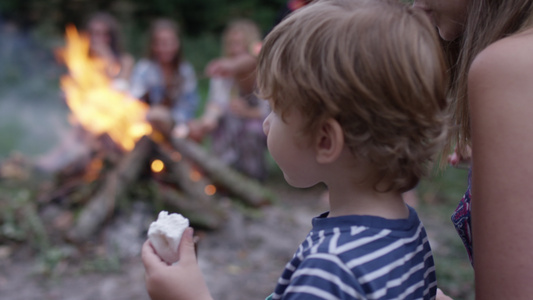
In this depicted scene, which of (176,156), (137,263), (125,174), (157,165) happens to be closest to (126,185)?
(125,174)

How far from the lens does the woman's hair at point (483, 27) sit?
1157mm

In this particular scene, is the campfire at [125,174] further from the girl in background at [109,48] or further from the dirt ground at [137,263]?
the girl in background at [109,48]

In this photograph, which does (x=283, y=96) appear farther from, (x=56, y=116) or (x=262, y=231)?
(x=56, y=116)

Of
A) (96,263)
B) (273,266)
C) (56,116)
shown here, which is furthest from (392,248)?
(56,116)

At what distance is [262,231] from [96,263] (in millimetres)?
1260

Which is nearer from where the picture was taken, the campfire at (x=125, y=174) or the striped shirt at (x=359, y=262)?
the striped shirt at (x=359, y=262)

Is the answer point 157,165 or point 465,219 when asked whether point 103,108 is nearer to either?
point 157,165

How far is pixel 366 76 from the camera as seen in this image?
40.0 inches

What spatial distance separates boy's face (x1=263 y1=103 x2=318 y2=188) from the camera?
1.10m

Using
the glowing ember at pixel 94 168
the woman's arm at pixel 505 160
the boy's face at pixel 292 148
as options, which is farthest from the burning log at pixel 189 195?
the woman's arm at pixel 505 160

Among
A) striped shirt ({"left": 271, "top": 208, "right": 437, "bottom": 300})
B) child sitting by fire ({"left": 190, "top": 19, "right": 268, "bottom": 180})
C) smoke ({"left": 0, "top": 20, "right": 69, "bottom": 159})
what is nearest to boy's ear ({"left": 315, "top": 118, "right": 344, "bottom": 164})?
striped shirt ({"left": 271, "top": 208, "right": 437, "bottom": 300})

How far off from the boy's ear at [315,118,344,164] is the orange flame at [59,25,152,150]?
336 cm

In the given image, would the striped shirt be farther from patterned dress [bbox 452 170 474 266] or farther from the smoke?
the smoke

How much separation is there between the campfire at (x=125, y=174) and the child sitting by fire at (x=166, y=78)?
2.98 feet
